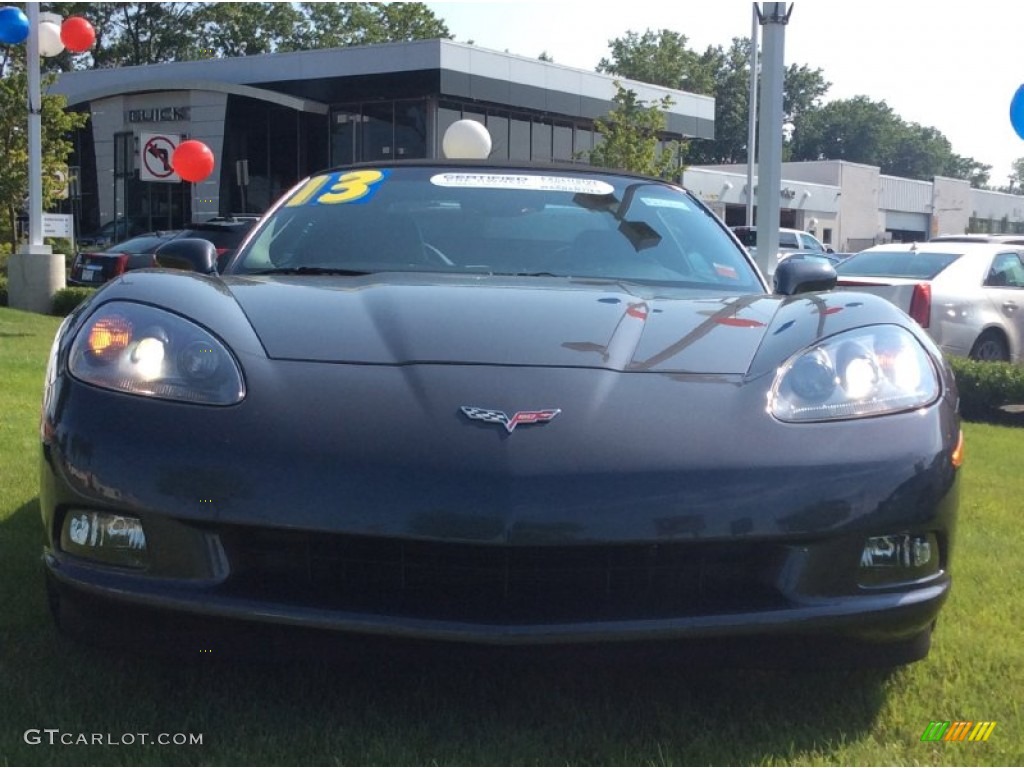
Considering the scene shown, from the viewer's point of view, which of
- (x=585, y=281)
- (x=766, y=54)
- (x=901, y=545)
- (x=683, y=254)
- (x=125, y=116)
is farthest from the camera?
(x=125, y=116)

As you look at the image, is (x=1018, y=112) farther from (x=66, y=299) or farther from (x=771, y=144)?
(x=66, y=299)

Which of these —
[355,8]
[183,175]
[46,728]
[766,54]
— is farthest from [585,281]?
[355,8]

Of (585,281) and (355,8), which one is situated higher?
(355,8)

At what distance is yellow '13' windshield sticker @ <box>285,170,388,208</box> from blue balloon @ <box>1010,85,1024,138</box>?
7.75 metres

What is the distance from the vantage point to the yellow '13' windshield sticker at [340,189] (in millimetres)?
3646

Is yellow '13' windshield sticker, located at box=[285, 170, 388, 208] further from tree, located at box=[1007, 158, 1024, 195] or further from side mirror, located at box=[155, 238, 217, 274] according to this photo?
tree, located at box=[1007, 158, 1024, 195]

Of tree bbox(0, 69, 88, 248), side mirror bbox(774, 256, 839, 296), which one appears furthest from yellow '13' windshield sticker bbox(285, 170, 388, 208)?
tree bbox(0, 69, 88, 248)

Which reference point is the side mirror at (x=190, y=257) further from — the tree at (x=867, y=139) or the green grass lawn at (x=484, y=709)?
the tree at (x=867, y=139)

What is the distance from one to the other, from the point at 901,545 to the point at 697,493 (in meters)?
0.47

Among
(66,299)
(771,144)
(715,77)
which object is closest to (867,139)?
(715,77)

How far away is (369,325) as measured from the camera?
8.04ft

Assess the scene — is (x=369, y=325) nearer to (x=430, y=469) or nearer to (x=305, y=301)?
(x=305, y=301)

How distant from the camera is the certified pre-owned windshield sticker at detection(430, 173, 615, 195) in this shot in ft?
12.1

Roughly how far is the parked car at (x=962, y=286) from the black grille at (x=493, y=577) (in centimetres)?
715
